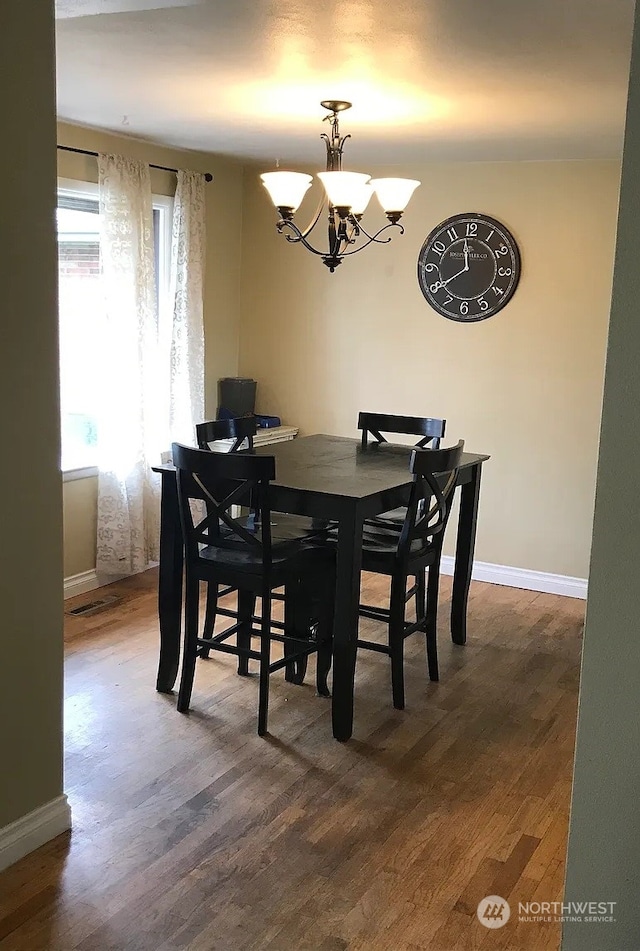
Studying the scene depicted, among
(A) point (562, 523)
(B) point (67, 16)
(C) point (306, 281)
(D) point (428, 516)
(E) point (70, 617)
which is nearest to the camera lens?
(B) point (67, 16)

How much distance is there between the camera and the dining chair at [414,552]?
3.51 metres

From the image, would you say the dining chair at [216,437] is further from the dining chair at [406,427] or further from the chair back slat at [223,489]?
the dining chair at [406,427]

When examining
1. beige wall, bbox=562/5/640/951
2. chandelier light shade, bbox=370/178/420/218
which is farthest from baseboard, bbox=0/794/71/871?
chandelier light shade, bbox=370/178/420/218

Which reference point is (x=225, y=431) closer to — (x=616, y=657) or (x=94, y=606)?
(x=94, y=606)

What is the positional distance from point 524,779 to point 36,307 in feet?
7.09

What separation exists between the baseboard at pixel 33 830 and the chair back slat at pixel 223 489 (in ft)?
3.37

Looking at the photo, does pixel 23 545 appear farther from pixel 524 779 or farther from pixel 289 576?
pixel 524 779

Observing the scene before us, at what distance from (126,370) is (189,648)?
6.44ft

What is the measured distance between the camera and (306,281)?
5738 millimetres

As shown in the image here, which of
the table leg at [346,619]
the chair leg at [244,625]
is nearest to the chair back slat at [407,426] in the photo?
the chair leg at [244,625]

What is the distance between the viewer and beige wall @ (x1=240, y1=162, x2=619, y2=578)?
495cm

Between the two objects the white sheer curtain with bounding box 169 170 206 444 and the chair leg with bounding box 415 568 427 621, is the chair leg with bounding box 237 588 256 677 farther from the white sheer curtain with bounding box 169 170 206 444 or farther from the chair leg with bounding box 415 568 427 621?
the white sheer curtain with bounding box 169 170 206 444

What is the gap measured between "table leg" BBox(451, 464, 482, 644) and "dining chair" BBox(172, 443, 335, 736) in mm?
846

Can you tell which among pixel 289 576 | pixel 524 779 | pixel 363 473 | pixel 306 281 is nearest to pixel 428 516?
pixel 363 473
